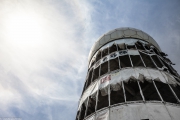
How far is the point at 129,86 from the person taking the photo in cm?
1527

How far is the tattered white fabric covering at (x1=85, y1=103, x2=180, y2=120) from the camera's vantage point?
386 inches

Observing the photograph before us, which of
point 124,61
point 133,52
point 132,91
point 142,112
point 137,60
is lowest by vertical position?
point 142,112

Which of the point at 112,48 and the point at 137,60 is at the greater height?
the point at 112,48

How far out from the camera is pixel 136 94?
1572 cm

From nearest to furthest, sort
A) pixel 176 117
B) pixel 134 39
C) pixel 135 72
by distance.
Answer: pixel 176 117 < pixel 135 72 < pixel 134 39

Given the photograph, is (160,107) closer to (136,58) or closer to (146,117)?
(146,117)

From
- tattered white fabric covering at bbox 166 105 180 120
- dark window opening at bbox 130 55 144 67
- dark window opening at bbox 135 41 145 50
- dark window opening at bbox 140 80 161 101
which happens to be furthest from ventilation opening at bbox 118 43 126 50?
tattered white fabric covering at bbox 166 105 180 120

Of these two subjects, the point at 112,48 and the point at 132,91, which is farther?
the point at 112,48

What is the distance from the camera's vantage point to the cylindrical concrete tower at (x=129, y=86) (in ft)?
34.6

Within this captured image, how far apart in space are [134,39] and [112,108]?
1317 centimetres

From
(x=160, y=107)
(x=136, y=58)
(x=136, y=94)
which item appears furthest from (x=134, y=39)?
(x=160, y=107)

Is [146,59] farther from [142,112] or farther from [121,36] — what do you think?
[142,112]

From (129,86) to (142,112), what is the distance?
204 inches

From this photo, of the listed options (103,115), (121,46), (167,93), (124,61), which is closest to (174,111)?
(103,115)
